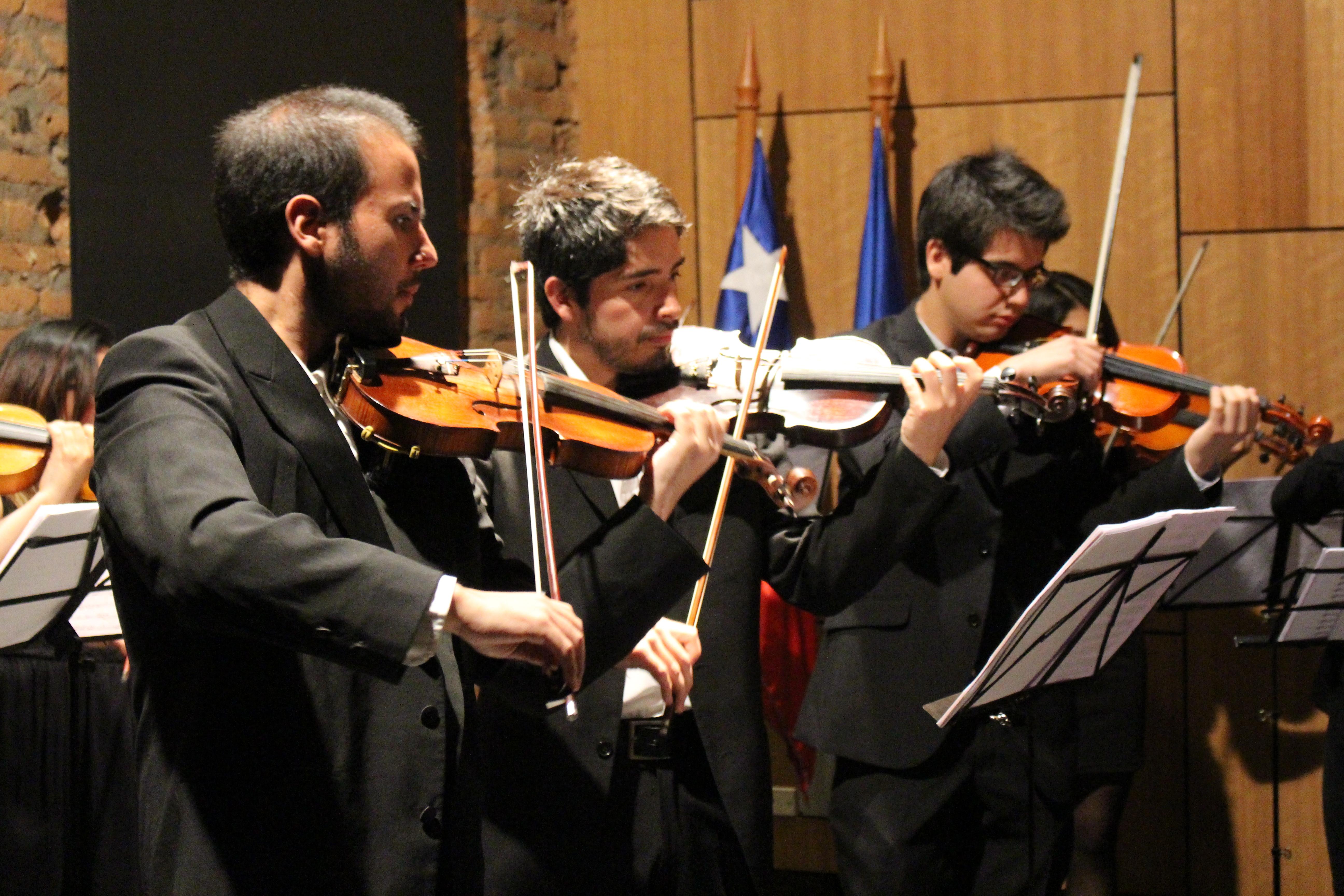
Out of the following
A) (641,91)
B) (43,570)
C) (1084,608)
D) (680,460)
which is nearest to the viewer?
(680,460)

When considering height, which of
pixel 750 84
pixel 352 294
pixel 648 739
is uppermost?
pixel 750 84

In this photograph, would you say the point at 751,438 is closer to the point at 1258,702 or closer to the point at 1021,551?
the point at 1021,551

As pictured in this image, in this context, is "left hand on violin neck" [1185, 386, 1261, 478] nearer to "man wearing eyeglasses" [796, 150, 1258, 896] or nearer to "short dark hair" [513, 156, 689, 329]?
"man wearing eyeglasses" [796, 150, 1258, 896]

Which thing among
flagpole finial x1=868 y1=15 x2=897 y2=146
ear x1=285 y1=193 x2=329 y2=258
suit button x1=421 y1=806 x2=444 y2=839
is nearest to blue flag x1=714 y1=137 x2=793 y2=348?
flagpole finial x1=868 y1=15 x2=897 y2=146

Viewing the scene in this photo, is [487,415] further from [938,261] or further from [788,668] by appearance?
[788,668]

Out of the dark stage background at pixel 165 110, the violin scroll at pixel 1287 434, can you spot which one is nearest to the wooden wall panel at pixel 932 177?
the violin scroll at pixel 1287 434

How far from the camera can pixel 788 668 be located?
3.21 meters

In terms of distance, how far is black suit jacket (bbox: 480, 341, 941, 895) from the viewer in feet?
5.79

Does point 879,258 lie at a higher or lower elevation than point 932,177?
lower

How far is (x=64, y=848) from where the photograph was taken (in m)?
2.80

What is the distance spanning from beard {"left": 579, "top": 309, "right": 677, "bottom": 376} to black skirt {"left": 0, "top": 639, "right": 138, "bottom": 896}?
1418 millimetres

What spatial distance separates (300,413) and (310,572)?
0.90 feet

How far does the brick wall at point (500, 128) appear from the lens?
12.8ft

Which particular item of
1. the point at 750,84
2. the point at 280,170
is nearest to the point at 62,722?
the point at 280,170
